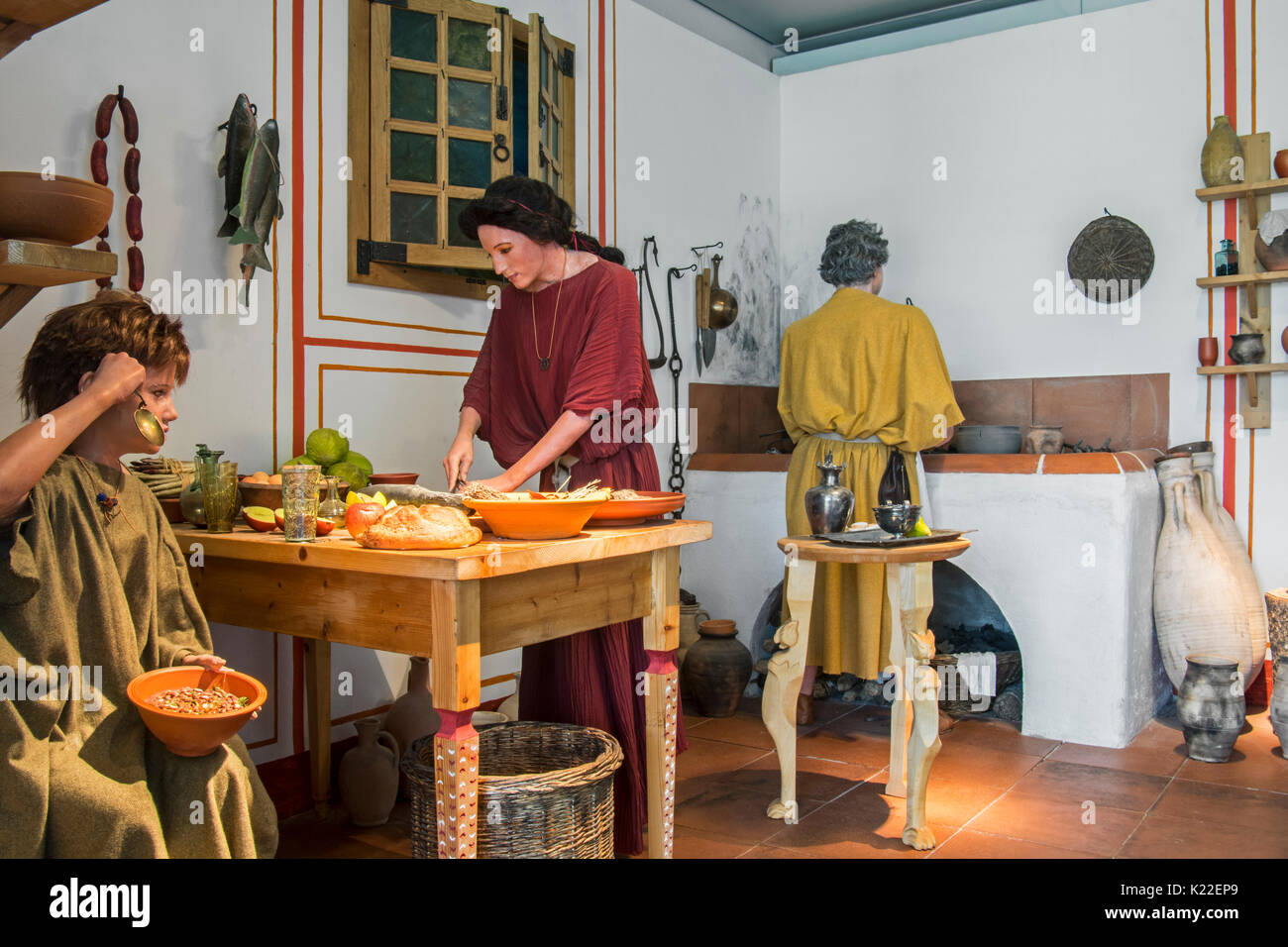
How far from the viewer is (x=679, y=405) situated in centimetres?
499

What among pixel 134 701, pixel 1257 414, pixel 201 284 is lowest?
pixel 134 701

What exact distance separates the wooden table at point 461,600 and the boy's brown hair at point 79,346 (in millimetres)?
455

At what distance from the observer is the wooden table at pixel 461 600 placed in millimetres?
1950

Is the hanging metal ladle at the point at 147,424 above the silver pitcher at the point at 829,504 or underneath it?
above

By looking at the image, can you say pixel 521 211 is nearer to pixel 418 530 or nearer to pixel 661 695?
pixel 418 530

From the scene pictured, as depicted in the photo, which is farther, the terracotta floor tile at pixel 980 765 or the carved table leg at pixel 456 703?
the terracotta floor tile at pixel 980 765

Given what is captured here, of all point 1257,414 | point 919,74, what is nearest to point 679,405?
point 919,74

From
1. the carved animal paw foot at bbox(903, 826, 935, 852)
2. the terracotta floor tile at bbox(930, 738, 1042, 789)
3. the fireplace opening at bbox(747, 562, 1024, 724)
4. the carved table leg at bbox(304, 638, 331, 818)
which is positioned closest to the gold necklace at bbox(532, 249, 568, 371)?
the carved table leg at bbox(304, 638, 331, 818)

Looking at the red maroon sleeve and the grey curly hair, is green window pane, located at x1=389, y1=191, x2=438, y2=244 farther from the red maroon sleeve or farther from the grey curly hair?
the grey curly hair

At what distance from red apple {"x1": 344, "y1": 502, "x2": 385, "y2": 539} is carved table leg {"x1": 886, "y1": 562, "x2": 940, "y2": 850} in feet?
5.29

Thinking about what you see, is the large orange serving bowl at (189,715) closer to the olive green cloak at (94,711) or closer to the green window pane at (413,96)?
the olive green cloak at (94,711)

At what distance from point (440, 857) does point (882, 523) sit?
5.58ft

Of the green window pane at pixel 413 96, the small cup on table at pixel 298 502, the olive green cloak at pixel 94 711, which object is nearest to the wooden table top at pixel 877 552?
the small cup on table at pixel 298 502
